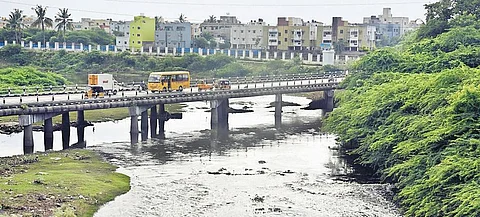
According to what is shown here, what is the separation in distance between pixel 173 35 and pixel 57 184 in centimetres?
12442

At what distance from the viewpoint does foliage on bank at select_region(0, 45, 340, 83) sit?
428 ft

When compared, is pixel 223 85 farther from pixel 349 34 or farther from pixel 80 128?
pixel 349 34

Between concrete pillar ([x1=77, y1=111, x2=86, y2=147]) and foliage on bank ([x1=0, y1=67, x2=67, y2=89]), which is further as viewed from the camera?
foliage on bank ([x1=0, y1=67, x2=67, y2=89])

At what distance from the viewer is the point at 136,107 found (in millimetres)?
64875

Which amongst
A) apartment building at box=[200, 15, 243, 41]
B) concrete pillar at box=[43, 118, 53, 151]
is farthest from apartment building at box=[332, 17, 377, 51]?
concrete pillar at box=[43, 118, 53, 151]

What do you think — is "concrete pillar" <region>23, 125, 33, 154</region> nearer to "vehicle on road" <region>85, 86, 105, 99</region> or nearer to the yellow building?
"vehicle on road" <region>85, 86, 105, 99</region>

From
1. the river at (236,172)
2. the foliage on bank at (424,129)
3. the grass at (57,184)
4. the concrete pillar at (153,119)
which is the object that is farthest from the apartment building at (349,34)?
the grass at (57,184)

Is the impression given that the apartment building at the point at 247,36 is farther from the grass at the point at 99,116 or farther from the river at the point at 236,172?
the river at the point at 236,172

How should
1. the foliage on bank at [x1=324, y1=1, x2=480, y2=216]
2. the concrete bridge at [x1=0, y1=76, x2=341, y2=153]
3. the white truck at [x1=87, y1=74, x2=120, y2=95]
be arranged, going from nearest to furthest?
1. the foliage on bank at [x1=324, y1=1, x2=480, y2=216]
2. the concrete bridge at [x1=0, y1=76, x2=341, y2=153]
3. the white truck at [x1=87, y1=74, x2=120, y2=95]

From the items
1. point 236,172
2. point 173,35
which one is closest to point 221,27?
point 173,35

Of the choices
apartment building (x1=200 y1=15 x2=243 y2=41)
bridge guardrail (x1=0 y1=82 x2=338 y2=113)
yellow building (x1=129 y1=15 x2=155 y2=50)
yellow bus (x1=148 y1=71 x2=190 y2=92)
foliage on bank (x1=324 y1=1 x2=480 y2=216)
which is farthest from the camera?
apartment building (x1=200 y1=15 x2=243 y2=41)

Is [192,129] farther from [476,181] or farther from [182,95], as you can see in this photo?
[476,181]

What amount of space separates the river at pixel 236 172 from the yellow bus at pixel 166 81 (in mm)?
4225

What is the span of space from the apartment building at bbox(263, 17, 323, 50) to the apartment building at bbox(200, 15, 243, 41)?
2139 centimetres
